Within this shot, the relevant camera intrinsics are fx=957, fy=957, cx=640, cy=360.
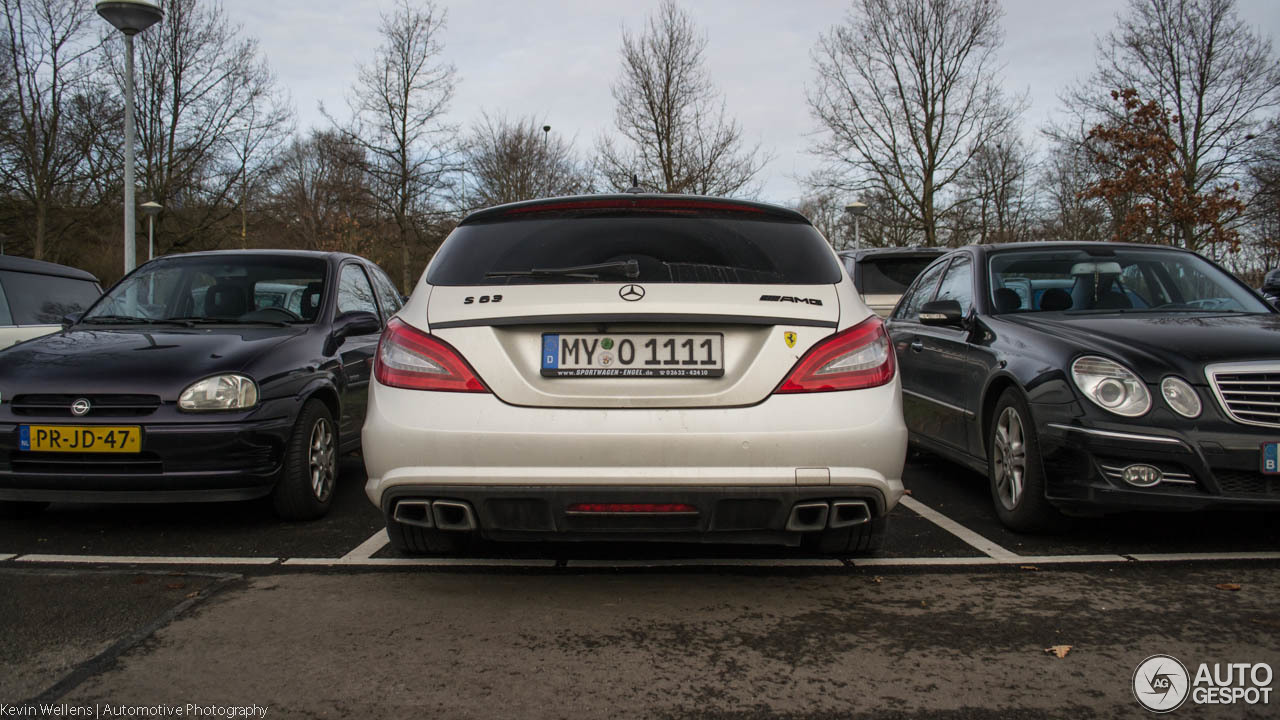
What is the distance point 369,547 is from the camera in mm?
4477

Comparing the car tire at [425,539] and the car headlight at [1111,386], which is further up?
the car headlight at [1111,386]

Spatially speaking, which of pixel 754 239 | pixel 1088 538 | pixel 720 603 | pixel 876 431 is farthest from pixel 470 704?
pixel 1088 538

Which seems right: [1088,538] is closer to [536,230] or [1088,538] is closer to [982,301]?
[982,301]

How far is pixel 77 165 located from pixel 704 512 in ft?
98.8

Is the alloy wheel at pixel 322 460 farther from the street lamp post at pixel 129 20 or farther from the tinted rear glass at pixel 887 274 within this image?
the street lamp post at pixel 129 20

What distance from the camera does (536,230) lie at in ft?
12.1

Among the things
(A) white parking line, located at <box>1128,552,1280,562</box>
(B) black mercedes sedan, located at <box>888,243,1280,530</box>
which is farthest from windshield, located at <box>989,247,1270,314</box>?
(A) white parking line, located at <box>1128,552,1280,562</box>

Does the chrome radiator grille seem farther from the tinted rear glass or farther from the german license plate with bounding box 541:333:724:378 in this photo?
the tinted rear glass

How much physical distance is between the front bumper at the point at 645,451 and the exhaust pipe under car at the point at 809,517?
2.6 inches

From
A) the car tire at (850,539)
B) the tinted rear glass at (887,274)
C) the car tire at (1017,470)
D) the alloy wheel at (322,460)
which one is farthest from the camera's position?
the tinted rear glass at (887,274)

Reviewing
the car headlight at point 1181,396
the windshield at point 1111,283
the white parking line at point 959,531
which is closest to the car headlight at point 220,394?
the white parking line at point 959,531

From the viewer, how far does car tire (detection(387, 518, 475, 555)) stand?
154 inches

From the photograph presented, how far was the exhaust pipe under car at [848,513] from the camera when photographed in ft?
10.8

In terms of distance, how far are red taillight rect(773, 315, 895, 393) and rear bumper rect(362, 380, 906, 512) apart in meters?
0.04
